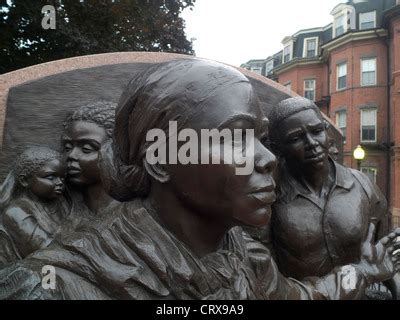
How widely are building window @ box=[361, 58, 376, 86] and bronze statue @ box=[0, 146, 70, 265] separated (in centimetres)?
2038

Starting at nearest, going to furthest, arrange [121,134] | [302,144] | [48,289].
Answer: [48,289] → [121,134] → [302,144]

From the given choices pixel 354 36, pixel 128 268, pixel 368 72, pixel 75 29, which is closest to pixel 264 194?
pixel 128 268

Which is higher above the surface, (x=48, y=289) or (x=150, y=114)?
(x=150, y=114)

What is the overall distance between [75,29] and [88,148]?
5927 millimetres

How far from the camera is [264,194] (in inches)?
55.7

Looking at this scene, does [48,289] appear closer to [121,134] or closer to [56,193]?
[121,134]

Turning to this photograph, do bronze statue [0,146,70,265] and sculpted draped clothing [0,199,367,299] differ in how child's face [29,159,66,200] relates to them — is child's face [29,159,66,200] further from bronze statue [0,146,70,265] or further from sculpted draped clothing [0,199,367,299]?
sculpted draped clothing [0,199,367,299]

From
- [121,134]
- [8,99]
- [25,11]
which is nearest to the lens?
[121,134]

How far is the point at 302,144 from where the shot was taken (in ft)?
7.15

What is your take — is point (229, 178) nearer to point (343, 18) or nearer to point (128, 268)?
point (128, 268)

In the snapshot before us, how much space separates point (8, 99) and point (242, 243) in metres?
1.60

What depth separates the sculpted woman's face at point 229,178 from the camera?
1364 millimetres

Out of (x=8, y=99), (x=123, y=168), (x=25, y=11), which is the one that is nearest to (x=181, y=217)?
(x=123, y=168)
